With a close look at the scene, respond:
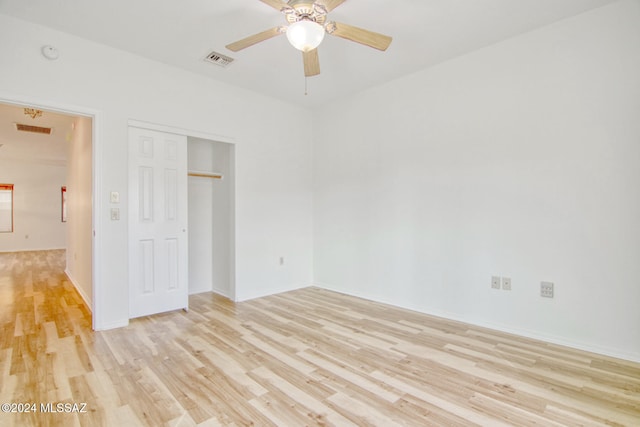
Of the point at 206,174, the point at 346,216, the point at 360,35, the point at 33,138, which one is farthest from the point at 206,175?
the point at 33,138

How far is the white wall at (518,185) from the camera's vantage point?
2.52 m

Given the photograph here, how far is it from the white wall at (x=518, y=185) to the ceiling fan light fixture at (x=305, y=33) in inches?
76.4

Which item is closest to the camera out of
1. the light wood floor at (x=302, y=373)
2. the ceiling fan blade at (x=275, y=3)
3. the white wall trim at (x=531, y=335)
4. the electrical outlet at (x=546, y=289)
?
the light wood floor at (x=302, y=373)

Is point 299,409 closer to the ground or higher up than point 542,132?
closer to the ground

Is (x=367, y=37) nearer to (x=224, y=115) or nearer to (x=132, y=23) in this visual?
(x=132, y=23)

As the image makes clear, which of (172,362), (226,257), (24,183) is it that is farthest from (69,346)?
(24,183)

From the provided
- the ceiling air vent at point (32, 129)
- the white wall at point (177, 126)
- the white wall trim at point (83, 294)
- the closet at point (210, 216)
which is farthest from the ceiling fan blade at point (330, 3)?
the ceiling air vent at point (32, 129)

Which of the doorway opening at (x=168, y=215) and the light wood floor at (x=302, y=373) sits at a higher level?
the doorway opening at (x=168, y=215)

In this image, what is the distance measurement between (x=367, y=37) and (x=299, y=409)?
260 centimetres

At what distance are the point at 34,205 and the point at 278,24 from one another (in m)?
10.6

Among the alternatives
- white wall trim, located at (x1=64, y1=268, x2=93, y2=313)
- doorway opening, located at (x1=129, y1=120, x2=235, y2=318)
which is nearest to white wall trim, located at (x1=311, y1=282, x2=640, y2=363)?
doorway opening, located at (x1=129, y1=120, x2=235, y2=318)

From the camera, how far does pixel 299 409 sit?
73.0 inches

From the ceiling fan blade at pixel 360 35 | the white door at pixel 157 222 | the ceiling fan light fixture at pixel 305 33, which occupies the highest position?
the ceiling fan blade at pixel 360 35

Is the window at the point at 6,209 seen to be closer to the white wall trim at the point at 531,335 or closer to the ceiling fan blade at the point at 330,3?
the white wall trim at the point at 531,335
